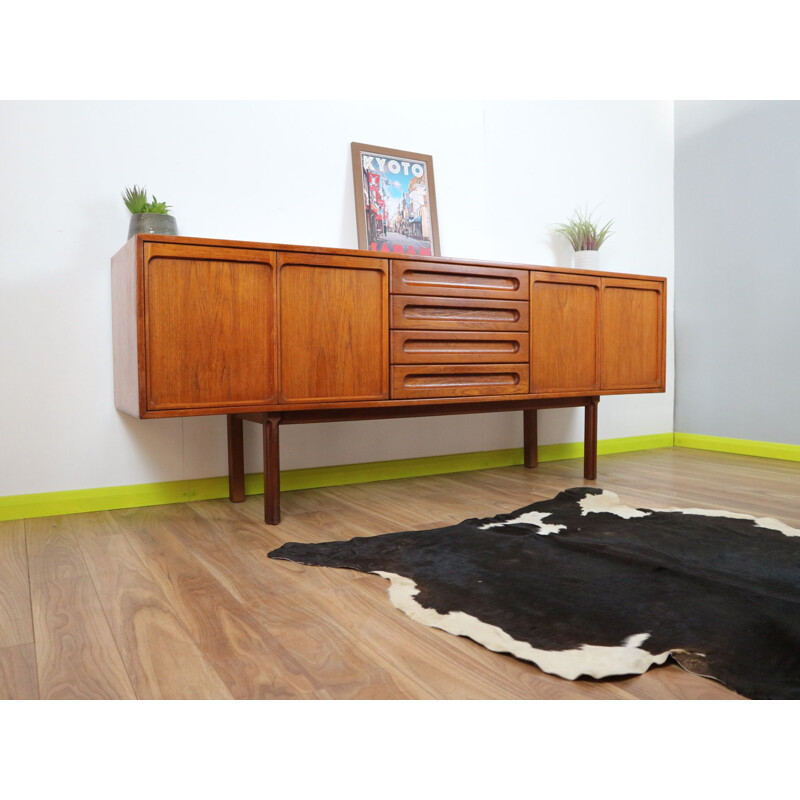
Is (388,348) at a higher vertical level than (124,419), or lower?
higher

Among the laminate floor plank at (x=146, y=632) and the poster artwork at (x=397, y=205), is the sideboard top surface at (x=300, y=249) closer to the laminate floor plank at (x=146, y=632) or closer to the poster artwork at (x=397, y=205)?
the poster artwork at (x=397, y=205)

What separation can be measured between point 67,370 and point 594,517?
181cm

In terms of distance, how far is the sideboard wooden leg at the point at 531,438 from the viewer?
3197mm

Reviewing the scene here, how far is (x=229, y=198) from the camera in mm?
2582

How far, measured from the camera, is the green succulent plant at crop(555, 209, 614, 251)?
10.6 ft

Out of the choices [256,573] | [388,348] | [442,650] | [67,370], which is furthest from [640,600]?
[67,370]

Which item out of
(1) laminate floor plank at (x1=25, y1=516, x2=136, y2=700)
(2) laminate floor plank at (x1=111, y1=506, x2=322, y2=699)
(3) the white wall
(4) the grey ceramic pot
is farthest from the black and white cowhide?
(4) the grey ceramic pot

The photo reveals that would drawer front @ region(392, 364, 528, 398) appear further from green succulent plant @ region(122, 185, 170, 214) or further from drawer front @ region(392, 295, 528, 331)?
green succulent plant @ region(122, 185, 170, 214)

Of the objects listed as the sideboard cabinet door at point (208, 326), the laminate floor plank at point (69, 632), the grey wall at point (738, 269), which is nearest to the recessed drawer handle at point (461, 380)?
the sideboard cabinet door at point (208, 326)

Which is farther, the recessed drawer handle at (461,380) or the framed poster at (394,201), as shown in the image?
the framed poster at (394,201)

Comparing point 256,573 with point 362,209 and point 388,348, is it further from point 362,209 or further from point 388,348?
point 362,209

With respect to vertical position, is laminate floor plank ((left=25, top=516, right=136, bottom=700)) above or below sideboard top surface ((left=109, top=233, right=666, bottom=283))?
below

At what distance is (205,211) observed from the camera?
254 cm

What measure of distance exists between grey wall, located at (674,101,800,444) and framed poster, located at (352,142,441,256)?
167 centimetres
